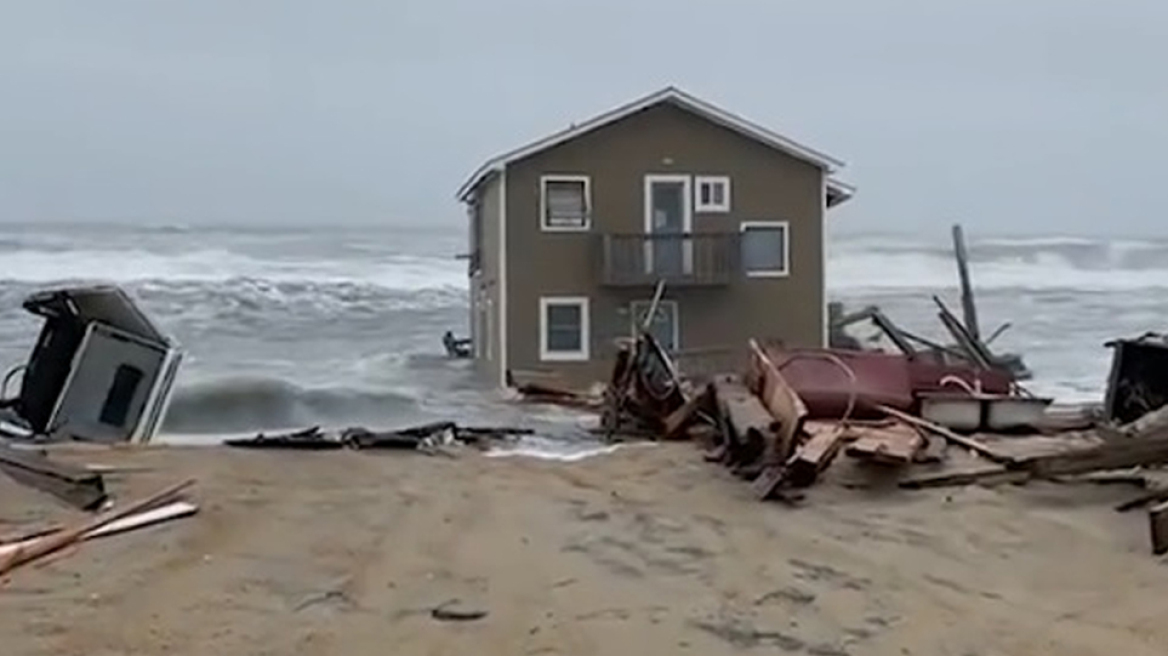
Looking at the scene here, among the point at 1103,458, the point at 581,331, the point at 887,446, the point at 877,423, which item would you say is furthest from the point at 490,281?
the point at 1103,458

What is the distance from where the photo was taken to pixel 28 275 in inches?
1967

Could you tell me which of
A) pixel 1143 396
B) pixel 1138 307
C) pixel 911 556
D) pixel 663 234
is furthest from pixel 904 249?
pixel 911 556

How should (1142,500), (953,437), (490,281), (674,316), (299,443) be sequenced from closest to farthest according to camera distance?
(1142,500)
(953,437)
(299,443)
(674,316)
(490,281)

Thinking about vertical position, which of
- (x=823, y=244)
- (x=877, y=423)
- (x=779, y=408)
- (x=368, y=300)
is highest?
(x=823, y=244)

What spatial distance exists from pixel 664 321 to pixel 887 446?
64.7 ft

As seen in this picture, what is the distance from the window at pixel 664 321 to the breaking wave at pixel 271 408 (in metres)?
5.26

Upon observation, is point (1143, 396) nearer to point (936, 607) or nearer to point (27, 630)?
point (936, 607)

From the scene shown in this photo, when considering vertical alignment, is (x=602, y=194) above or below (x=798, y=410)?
above

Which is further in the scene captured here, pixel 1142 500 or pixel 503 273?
pixel 503 273

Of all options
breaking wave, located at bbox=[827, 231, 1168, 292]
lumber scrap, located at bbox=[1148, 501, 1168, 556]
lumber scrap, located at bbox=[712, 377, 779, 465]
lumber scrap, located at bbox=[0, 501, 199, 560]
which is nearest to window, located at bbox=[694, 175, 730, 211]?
lumber scrap, located at bbox=[712, 377, 779, 465]

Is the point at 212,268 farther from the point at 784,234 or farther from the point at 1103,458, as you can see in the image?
the point at 1103,458

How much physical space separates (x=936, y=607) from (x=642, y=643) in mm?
1321

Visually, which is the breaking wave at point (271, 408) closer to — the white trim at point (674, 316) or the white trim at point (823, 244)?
the white trim at point (674, 316)

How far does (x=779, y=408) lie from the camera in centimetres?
970
